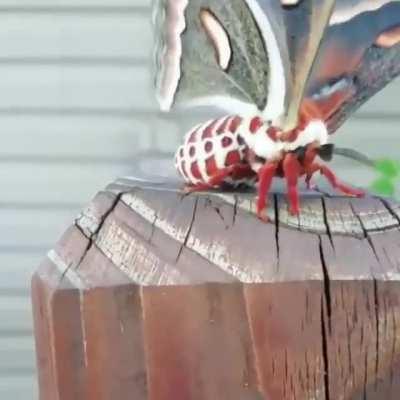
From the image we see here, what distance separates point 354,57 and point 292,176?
170 millimetres

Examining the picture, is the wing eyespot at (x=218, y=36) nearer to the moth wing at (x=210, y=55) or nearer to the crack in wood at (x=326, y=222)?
the moth wing at (x=210, y=55)

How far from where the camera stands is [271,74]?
3.26 ft

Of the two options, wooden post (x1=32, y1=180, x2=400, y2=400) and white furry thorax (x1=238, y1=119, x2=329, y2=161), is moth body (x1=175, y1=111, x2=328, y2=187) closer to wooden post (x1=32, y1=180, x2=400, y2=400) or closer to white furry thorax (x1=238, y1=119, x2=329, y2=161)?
white furry thorax (x1=238, y1=119, x2=329, y2=161)

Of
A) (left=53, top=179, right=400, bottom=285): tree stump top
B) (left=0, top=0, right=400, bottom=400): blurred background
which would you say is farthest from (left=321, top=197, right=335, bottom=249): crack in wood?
(left=0, top=0, right=400, bottom=400): blurred background

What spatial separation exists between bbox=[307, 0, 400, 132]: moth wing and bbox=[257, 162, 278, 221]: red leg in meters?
0.11

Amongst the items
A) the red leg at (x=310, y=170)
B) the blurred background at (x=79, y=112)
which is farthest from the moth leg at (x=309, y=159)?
the blurred background at (x=79, y=112)

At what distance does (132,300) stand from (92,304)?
3 cm

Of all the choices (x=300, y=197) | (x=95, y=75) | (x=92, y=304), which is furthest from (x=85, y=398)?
(x=95, y=75)

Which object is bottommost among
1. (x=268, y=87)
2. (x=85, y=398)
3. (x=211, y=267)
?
(x=85, y=398)

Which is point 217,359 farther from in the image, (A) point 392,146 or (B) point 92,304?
(A) point 392,146

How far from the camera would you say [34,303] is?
858 mm

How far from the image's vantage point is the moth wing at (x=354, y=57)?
102 cm

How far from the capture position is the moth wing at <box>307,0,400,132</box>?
1.02 m

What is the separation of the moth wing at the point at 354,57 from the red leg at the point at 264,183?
0.36 ft
